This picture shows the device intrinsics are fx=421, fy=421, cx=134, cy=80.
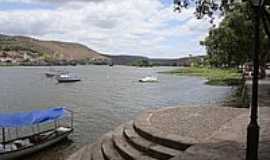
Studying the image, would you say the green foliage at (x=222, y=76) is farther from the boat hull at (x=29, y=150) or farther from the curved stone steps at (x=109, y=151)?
the curved stone steps at (x=109, y=151)

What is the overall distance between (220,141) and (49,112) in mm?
15840

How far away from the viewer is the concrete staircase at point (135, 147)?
1259 cm

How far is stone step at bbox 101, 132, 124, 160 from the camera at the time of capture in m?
14.4

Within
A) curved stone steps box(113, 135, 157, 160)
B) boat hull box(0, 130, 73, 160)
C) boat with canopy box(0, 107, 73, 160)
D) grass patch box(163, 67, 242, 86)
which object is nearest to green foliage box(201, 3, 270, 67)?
grass patch box(163, 67, 242, 86)

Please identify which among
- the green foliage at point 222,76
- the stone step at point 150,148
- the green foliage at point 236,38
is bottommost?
the green foliage at point 222,76

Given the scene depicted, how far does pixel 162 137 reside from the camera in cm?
1338

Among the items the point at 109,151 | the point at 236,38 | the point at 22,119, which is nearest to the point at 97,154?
the point at 109,151

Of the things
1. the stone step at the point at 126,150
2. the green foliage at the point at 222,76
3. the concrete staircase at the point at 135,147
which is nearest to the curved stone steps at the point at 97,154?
the concrete staircase at the point at 135,147

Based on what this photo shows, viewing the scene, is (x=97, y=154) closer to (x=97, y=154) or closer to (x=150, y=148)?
(x=97, y=154)

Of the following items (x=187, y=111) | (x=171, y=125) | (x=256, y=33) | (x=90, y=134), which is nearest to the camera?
(x=256, y=33)

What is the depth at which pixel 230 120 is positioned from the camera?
56.3ft

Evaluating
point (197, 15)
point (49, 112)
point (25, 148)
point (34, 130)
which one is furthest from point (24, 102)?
point (197, 15)

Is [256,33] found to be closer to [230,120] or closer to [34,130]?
[230,120]

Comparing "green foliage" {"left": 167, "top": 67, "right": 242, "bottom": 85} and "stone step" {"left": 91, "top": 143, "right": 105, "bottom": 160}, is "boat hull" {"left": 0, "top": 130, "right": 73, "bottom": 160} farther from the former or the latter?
"green foliage" {"left": 167, "top": 67, "right": 242, "bottom": 85}
